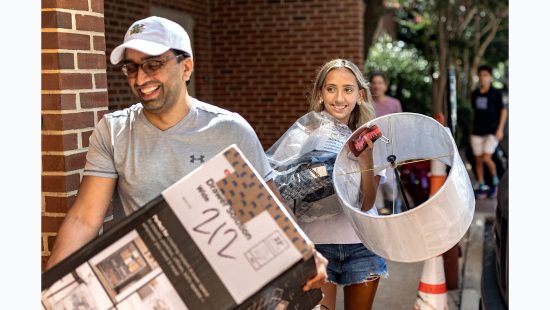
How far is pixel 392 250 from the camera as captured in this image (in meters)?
2.59

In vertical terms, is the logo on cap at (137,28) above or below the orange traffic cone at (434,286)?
above

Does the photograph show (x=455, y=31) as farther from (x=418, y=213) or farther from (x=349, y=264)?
(x=418, y=213)

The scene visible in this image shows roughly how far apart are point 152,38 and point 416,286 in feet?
13.0

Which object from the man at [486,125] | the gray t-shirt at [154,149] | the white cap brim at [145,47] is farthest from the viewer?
the man at [486,125]

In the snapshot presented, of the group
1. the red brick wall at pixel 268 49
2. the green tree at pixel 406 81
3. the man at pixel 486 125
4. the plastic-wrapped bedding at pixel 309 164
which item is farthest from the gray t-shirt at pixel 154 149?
the green tree at pixel 406 81

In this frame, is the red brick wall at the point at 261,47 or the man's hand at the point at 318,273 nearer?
the man's hand at the point at 318,273

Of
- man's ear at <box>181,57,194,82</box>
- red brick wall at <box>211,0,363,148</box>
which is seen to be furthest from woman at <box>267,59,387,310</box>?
red brick wall at <box>211,0,363,148</box>

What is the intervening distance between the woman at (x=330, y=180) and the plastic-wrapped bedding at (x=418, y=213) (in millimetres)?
107

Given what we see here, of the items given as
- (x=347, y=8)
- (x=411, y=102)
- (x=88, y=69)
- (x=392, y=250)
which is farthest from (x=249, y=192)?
(x=411, y=102)

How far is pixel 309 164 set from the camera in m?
2.98

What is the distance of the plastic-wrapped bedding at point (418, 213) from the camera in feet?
8.06

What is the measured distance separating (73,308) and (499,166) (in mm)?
8552

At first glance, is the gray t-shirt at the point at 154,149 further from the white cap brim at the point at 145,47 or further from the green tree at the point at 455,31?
the green tree at the point at 455,31

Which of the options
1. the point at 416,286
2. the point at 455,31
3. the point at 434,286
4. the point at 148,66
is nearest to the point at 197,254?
the point at 148,66
